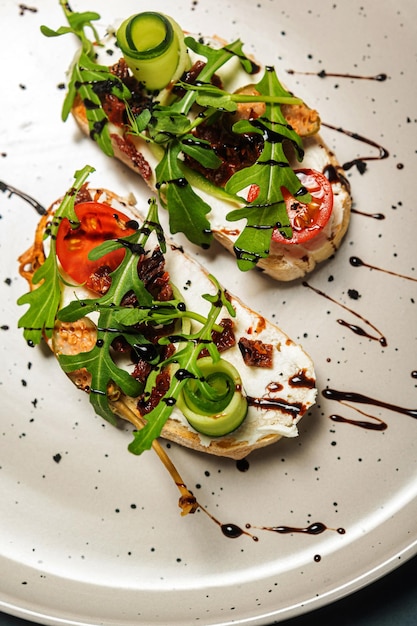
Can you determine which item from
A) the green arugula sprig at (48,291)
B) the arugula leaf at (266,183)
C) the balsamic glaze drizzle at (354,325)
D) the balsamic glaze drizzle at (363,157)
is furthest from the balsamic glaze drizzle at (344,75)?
the green arugula sprig at (48,291)

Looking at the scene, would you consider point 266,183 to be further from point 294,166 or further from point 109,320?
point 109,320

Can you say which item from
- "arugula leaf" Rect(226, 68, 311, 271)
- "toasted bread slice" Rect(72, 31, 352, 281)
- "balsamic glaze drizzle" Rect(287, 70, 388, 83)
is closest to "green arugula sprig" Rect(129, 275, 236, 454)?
"arugula leaf" Rect(226, 68, 311, 271)

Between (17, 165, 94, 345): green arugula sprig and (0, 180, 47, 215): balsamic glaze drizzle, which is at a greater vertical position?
(0, 180, 47, 215): balsamic glaze drizzle

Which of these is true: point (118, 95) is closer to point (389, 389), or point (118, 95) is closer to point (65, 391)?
point (65, 391)

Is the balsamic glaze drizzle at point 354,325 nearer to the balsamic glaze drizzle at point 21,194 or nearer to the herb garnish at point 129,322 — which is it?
the herb garnish at point 129,322

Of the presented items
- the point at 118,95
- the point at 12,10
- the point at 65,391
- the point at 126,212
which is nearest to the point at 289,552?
the point at 65,391

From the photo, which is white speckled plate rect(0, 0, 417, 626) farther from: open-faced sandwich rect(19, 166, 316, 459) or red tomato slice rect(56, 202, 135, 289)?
red tomato slice rect(56, 202, 135, 289)
